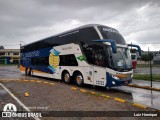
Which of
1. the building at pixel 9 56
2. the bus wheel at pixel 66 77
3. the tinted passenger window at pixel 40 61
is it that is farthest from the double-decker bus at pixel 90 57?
the building at pixel 9 56

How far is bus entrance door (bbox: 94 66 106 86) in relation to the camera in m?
13.0

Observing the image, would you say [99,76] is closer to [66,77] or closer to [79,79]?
[79,79]

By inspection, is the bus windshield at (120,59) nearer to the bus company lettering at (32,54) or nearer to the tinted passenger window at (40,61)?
the tinted passenger window at (40,61)

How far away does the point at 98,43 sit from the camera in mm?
13320

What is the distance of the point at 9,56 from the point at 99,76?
308ft

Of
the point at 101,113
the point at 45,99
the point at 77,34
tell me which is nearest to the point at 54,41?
the point at 77,34

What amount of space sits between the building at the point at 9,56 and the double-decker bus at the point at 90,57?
83282mm

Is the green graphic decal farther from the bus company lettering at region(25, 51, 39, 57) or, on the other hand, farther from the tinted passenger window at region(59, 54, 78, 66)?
the bus company lettering at region(25, 51, 39, 57)

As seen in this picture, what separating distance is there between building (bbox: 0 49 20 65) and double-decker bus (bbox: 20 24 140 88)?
273ft

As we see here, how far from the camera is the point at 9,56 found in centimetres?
10150

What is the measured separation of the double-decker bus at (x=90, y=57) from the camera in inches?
504

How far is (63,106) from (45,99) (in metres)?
1.76
